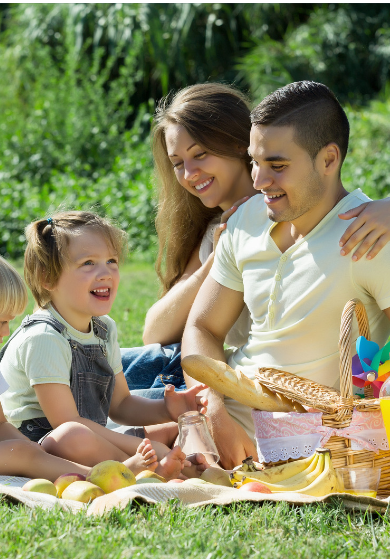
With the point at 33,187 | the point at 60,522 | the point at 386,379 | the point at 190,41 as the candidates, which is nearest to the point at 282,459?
the point at 386,379

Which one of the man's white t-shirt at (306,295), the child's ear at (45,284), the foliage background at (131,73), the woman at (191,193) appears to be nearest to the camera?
the man's white t-shirt at (306,295)

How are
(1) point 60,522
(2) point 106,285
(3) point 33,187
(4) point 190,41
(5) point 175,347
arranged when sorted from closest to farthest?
(1) point 60,522, (2) point 106,285, (5) point 175,347, (3) point 33,187, (4) point 190,41

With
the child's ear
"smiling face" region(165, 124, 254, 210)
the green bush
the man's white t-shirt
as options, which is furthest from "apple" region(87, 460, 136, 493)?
the green bush

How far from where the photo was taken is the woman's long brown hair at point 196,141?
12.3 feet

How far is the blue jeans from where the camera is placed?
149 inches

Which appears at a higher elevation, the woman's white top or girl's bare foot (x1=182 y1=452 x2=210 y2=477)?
the woman's white top

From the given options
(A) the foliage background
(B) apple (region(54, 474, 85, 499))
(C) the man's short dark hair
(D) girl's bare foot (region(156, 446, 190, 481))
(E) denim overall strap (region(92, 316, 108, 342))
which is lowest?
(D) girl's bare foot (region(156, 446, 190, 481))

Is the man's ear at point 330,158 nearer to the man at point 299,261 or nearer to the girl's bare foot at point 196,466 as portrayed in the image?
the man at point 299,261

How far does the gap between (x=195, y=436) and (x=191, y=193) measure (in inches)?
61.5

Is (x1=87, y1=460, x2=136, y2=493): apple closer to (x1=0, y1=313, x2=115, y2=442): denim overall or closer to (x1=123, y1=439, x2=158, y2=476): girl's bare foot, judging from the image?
(x1=123, y1=439, x2=158, y2=476): girl's bare foot

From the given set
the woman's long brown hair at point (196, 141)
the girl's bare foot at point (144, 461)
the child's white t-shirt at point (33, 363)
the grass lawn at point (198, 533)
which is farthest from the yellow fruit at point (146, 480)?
Result: the woman's long brown hair at point (196, 141)

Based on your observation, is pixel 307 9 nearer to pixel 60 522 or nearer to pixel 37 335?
pixel 37 335

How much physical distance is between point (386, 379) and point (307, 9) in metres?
14.8

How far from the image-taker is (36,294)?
336 centimetres
